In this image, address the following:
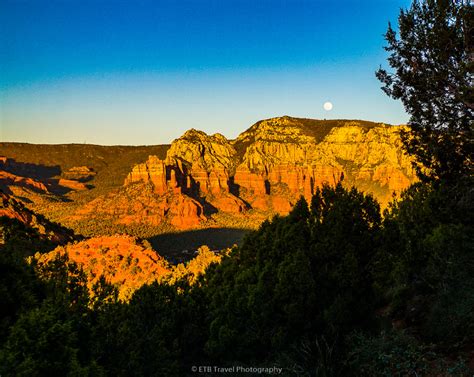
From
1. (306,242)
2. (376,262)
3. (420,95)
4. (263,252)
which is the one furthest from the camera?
(263,252)

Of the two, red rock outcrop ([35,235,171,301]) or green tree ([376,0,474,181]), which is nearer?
green tree ([376,0,474,181])

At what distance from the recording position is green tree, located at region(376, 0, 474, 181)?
15.4 m

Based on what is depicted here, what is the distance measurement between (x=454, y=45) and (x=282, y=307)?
1480 cm

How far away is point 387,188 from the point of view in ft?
600

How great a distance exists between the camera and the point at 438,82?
55.3 feet

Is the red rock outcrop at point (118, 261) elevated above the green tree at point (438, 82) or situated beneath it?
situated beneath

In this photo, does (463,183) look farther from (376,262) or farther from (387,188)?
(387,188)

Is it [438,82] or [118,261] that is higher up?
[438,82]

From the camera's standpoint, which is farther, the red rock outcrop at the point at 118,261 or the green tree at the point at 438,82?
the red rock outcrop at the point at 118,261

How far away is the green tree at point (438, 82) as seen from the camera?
15430 mm

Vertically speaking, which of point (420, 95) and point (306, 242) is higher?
point (420, 95)

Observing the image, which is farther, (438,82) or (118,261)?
(118,261)

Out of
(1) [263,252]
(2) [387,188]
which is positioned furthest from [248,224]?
(1) [263,252]

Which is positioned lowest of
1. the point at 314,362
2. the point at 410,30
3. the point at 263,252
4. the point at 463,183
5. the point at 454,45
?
the point at 314,362
